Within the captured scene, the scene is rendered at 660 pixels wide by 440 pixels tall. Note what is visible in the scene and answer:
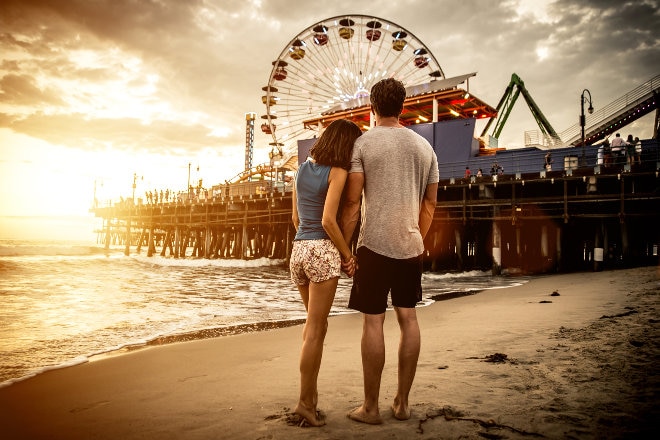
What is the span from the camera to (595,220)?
655 inches

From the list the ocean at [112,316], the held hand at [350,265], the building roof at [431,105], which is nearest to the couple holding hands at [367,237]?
the held hand at [350,265]

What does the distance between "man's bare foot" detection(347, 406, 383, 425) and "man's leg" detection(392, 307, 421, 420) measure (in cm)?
12

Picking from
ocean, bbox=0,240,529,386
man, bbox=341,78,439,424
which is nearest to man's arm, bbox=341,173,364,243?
man, bbox=341,78,439,424

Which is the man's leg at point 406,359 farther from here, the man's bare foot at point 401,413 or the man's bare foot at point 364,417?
the man's bare foot at point 364,417

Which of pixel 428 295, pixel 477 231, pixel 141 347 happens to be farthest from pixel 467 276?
pixel 141 347

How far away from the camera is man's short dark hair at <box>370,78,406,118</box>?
8.25 ft

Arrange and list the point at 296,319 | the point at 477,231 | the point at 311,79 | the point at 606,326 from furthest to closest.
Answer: the point at 311,79, the point at 477,231, the point at 296,319, the point at 606,326

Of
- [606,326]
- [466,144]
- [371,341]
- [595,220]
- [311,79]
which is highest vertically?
[311,79]

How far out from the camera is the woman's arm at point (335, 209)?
231cm

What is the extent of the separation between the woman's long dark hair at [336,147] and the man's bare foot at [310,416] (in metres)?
1.46

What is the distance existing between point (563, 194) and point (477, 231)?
4.44 meters

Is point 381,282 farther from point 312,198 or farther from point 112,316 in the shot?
point 112,316

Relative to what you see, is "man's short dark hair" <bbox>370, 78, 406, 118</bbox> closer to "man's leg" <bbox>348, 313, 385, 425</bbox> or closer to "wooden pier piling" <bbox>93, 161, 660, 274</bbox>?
"man's leg" <bbox>348, 313, 385, 425</bbox>

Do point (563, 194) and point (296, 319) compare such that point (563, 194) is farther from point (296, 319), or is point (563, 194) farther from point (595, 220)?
point (296, 319)
